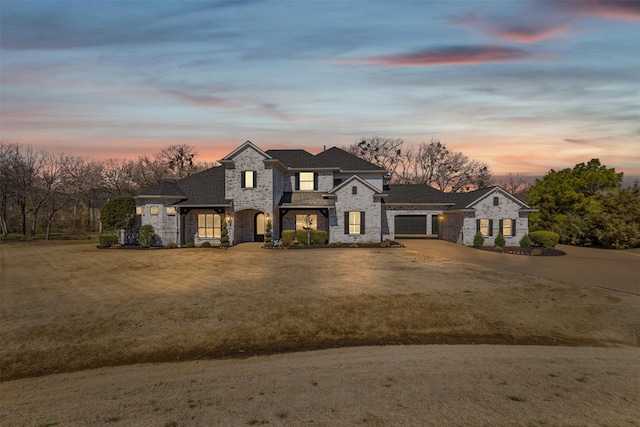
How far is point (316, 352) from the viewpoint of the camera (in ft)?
28.7

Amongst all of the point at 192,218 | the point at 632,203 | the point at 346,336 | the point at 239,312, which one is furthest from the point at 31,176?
the point at 632,203

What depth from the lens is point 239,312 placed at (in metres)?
11.3

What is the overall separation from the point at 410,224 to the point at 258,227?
53.7 ft

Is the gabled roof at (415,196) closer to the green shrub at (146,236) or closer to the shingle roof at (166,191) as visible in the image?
the shingle roof at (166,191)

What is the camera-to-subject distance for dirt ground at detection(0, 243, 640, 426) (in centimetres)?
614

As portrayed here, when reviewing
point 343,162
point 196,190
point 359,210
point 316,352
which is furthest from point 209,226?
point 316,352

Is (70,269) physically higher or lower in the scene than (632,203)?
A: lower

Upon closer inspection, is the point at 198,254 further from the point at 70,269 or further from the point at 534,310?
the point at 534,310

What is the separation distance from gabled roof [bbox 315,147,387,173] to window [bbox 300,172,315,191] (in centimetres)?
130

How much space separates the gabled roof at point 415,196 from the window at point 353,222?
22.8 ft

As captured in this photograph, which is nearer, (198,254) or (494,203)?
(198,254)

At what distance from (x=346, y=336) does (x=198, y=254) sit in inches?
676

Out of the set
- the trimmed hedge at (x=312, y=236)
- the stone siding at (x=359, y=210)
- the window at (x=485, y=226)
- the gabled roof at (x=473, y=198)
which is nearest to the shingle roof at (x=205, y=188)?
the trimmed hedge at (x=312, y=236)

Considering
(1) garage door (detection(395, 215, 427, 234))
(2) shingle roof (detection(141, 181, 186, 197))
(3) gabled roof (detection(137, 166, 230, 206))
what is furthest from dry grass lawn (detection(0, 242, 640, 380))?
(1) garage door (detection(395, 215, 427, 234))
